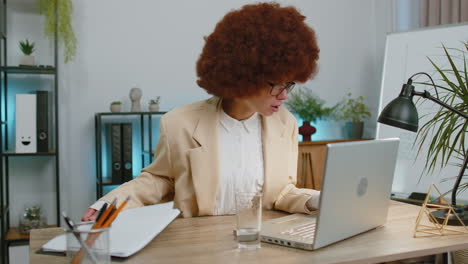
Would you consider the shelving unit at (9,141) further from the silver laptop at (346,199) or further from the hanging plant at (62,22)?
the silver laptop at (346,199)

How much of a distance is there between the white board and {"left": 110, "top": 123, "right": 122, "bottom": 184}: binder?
1710mm

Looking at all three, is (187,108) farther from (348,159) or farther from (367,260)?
(367,260)

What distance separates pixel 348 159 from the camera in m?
1.18

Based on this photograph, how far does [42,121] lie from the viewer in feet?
9.62

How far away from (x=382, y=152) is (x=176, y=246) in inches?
23.7

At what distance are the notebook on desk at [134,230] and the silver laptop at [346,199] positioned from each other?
0.28m

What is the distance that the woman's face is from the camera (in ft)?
5.59

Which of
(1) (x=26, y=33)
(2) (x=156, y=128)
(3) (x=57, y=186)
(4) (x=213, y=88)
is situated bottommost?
(3) (x=57, y=186)

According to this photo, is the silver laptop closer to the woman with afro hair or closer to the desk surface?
the desk surface

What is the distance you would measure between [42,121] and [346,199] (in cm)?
224

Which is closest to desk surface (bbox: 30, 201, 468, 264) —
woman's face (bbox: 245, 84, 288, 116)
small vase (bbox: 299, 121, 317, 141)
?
woman's face (bbox: 245, 84, 288, 116)

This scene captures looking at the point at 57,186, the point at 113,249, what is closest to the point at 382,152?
the point at 113,249

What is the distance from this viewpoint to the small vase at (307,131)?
11.8ft

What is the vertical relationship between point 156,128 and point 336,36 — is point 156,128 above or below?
below
